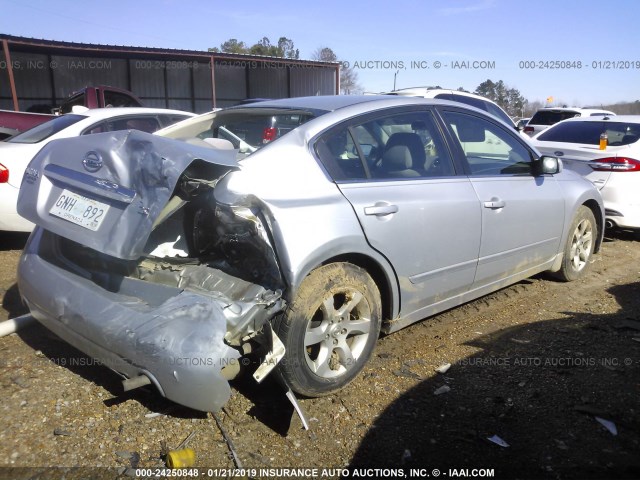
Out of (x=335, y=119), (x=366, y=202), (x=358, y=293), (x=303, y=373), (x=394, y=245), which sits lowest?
(x=303, y=373)

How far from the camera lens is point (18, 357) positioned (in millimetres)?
3469

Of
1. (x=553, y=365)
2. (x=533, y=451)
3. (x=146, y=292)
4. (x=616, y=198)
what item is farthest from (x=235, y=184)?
(x=616, y=198)

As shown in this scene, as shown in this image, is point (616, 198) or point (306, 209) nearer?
point (306, 209)

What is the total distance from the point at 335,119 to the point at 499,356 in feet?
6.16

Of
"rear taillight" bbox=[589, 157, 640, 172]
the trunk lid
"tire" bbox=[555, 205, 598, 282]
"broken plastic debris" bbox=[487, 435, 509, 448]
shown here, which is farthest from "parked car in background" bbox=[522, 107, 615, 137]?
Result: the trunk lid

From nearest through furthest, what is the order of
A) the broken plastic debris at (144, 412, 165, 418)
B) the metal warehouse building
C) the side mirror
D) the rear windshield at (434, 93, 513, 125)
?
the broken plastic debris at (144, 412, 165, 418) → the side mirror → the rear windshield at (434, 93, 513, 125) → the metal warehouse building

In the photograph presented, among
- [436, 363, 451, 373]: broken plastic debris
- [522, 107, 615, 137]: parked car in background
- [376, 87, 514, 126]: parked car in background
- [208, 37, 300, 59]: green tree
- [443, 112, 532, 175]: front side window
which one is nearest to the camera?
[436, 363, 451, 373]: broken plastic debris

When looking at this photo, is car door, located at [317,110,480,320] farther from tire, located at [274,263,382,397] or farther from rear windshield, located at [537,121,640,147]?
rear windshield, located at [537,121,640,147]

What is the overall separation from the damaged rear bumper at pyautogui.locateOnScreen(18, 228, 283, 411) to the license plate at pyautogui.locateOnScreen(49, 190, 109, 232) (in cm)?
37

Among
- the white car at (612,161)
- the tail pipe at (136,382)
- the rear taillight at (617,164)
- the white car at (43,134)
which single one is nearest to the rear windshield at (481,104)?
the white car at (612,161)

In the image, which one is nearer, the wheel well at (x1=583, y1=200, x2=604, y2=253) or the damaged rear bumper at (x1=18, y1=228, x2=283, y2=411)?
the damaged rear bumper at (x1=18, y1=228, x2=283, y2=411)

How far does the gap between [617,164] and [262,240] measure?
16.5 feet

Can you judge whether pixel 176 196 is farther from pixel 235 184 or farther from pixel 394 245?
pixel 394 245

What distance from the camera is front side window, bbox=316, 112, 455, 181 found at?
3105 mm
